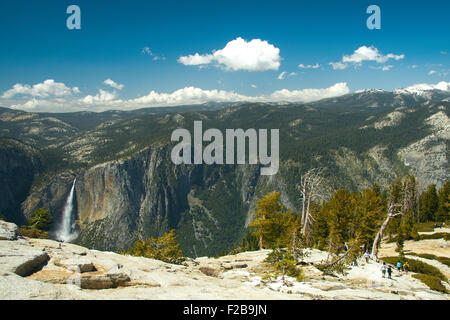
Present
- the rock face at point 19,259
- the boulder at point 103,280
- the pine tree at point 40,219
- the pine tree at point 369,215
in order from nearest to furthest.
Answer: the rock face at point 19,259
the boulder at point 103,280
the pine tree at point 369,215
the pine tree at point 40,219

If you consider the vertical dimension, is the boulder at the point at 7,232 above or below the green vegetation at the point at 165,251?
above

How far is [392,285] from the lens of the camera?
23.4m

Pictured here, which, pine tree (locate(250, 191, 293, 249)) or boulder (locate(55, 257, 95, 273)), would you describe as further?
pine tree (locate(250, 191, 293, 249))

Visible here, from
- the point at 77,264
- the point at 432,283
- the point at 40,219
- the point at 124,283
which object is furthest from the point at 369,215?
the point at 40,219

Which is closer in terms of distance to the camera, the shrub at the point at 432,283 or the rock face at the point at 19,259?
the rock face at the point at 19,259

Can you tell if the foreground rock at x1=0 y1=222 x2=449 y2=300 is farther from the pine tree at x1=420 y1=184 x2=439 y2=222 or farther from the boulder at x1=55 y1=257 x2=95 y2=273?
the pine tree at x1=420 y1=184 x2=439 y2=222

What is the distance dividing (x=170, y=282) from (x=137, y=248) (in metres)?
31.0

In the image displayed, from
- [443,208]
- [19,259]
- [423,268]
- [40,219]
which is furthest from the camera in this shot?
[443,208]

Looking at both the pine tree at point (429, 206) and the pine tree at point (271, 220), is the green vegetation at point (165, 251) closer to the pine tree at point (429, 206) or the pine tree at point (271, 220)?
the pine tree at point (271, 220)

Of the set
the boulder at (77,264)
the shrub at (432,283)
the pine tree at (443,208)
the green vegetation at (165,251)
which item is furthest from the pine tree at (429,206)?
the boulder at (77,264)

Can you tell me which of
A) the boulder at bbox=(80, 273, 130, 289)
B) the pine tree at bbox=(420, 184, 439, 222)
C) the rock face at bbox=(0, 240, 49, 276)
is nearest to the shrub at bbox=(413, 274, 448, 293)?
the boulder at bbox=(80, 273, 130, 289)

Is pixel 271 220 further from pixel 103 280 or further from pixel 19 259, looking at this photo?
pixel 19 259

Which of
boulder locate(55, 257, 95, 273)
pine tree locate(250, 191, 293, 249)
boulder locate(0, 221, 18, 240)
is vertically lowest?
pine tree locate(250, 191, 293, 249)

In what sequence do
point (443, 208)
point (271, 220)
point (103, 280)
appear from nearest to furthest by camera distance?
point (103, 280) → point (271, 220) → point (443, 208)
